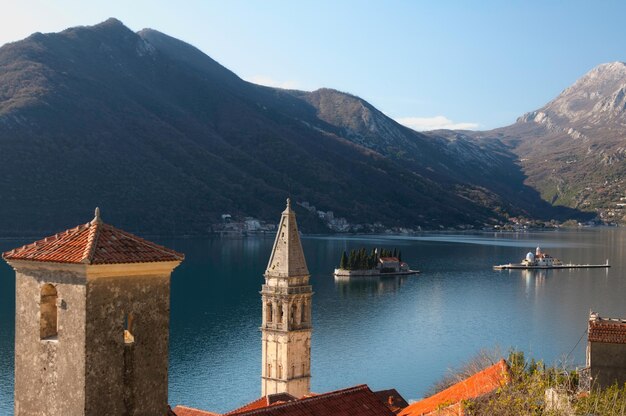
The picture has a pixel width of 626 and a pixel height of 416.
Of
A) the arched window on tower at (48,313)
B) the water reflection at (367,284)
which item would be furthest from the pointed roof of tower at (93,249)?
the water reflection at (367,284)

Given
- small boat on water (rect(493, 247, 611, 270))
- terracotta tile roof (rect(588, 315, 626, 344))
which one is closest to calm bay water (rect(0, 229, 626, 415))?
terracotta tile roof (rect(588, 315, 626, 344))

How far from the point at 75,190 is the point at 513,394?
511 feet

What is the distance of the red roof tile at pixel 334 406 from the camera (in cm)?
1455

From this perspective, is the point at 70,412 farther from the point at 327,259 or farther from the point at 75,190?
the point at 75,190

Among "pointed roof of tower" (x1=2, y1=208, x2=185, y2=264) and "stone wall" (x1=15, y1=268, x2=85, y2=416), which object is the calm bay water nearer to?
"pointed roof of tower" (x1=2, y1=208, x2=185, y2=264)

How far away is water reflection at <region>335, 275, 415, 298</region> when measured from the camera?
→ 89.8 meters

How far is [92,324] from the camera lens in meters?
8.52

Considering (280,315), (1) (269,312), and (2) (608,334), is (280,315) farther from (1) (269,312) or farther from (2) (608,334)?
(2) (608,334)

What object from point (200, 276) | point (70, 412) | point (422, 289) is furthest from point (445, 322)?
point (70, 412)

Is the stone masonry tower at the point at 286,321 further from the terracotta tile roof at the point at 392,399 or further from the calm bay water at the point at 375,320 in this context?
the calm bay water at the point at 375,320

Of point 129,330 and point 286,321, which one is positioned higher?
point 129,330

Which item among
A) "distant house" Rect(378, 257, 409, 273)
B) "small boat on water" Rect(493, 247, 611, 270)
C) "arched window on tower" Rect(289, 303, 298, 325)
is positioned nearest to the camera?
"arched window on tower" Rect(289, 303, 298, 325)

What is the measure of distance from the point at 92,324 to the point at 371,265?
101318 mm

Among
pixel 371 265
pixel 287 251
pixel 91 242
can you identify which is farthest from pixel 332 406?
pixel 371 265
